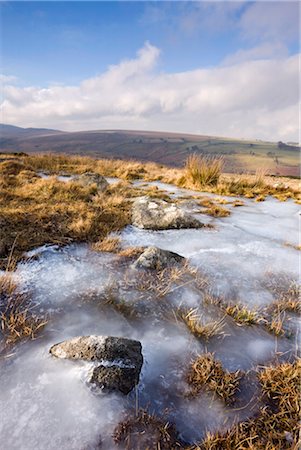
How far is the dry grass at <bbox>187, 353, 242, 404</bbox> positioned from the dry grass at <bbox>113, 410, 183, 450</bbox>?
28cm

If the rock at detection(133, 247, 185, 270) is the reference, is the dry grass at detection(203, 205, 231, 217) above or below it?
above

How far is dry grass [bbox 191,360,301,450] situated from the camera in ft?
4.13

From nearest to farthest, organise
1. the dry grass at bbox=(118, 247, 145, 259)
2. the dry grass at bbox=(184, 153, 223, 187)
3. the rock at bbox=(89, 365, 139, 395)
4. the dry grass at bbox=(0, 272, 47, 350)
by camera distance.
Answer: the rock at bbox=(89, 365, 139, 395) → the dry grass at bbox=(0, 272, 47, 350) → the dry grass at bbox=(118, 247, 145, 259) → the dry grass at bbox=(184, 153, 223, 187)

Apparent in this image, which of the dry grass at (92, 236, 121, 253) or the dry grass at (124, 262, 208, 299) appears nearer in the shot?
the dry grass at (124, 262, 208, 299)

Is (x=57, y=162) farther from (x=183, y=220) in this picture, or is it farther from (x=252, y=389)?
(x=252, y=389)

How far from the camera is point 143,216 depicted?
4418 millimetres

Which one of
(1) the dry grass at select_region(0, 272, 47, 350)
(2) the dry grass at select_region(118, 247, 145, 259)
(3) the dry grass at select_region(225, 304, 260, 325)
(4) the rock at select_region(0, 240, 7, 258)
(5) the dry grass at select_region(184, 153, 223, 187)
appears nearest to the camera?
(1) the dry grass at select_region(0, 272, 47, 350)

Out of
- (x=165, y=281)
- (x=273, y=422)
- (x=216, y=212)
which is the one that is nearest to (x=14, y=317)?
(x=165, y=281)

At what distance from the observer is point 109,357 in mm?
1586

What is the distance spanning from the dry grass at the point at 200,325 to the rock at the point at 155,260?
79cm

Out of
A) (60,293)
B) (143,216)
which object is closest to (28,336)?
(60,293)

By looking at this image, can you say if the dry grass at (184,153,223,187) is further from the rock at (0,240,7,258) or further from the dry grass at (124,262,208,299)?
the rock at (0,240,7,258)

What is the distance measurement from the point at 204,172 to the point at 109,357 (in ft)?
25.6

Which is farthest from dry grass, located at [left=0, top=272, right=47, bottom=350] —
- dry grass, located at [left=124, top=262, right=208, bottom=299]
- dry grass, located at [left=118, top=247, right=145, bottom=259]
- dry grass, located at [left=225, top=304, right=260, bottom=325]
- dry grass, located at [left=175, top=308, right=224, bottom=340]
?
dry grass, located at [left=225, top=304, right=260, bottom=325]
